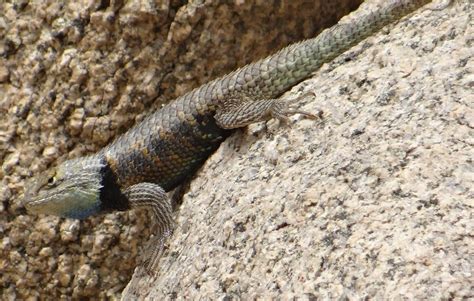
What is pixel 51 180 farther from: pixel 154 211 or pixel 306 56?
pixel 306 56

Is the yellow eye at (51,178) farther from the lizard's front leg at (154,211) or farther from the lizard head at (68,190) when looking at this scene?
the lizard's front leg at (154,211)

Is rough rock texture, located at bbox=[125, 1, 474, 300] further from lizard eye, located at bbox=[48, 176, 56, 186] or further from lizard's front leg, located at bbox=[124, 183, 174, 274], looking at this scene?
lizard eye, located at bbox=[48, 176, 56, 186]

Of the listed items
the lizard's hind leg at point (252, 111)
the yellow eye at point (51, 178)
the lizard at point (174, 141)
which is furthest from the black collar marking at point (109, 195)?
the lizard's hind leg at point (252, 111)

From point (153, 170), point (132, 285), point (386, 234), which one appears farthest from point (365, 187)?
point (153, 170)

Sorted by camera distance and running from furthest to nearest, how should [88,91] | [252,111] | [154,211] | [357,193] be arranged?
[88,91] < [154,211] < [252,111] < [357,193]

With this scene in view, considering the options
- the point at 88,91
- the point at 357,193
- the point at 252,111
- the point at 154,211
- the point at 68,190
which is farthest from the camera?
the point at 88,91

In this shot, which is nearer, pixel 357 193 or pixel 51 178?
pixel 357 193

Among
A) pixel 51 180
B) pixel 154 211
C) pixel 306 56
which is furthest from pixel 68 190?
pixel 306 56

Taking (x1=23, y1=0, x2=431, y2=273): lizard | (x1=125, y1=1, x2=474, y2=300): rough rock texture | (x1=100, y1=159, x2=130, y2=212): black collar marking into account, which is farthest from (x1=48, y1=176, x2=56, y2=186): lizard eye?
(x1=125, y1=1, x2=474, y2=300): rough rock texture
